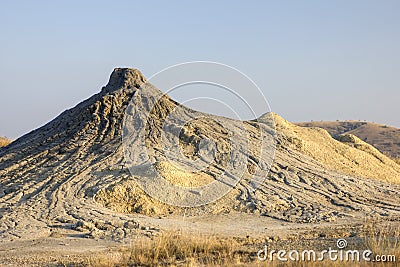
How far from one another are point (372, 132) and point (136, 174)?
39.4 meters

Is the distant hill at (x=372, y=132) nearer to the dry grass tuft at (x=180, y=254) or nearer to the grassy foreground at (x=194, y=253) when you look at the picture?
the grassy foreground at (x=194, y=253)

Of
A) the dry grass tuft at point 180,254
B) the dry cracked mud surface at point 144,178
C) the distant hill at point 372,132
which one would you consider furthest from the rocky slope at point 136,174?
the distant hill at point 372,132

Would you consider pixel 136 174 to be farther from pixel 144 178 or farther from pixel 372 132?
pixel 372 132

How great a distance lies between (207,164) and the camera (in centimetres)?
1267

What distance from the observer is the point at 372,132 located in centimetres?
4719

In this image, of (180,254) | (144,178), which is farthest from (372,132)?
(180,254)

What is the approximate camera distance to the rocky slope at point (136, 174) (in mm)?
10506

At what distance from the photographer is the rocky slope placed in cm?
1051

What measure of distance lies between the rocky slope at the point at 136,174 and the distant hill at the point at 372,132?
26.4 m

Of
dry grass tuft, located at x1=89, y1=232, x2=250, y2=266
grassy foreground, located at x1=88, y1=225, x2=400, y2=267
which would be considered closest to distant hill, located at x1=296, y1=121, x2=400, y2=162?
grassy foreground, located at x1=88, y1=225, x2=400, y2=267

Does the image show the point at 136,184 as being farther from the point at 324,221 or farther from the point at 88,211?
the point at 324,221

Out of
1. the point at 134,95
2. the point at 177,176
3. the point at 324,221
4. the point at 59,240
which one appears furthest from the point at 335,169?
the point at 59,240

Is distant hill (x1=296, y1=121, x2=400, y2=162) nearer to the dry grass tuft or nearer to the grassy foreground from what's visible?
the grassy foreground

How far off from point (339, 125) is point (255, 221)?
145 feet
